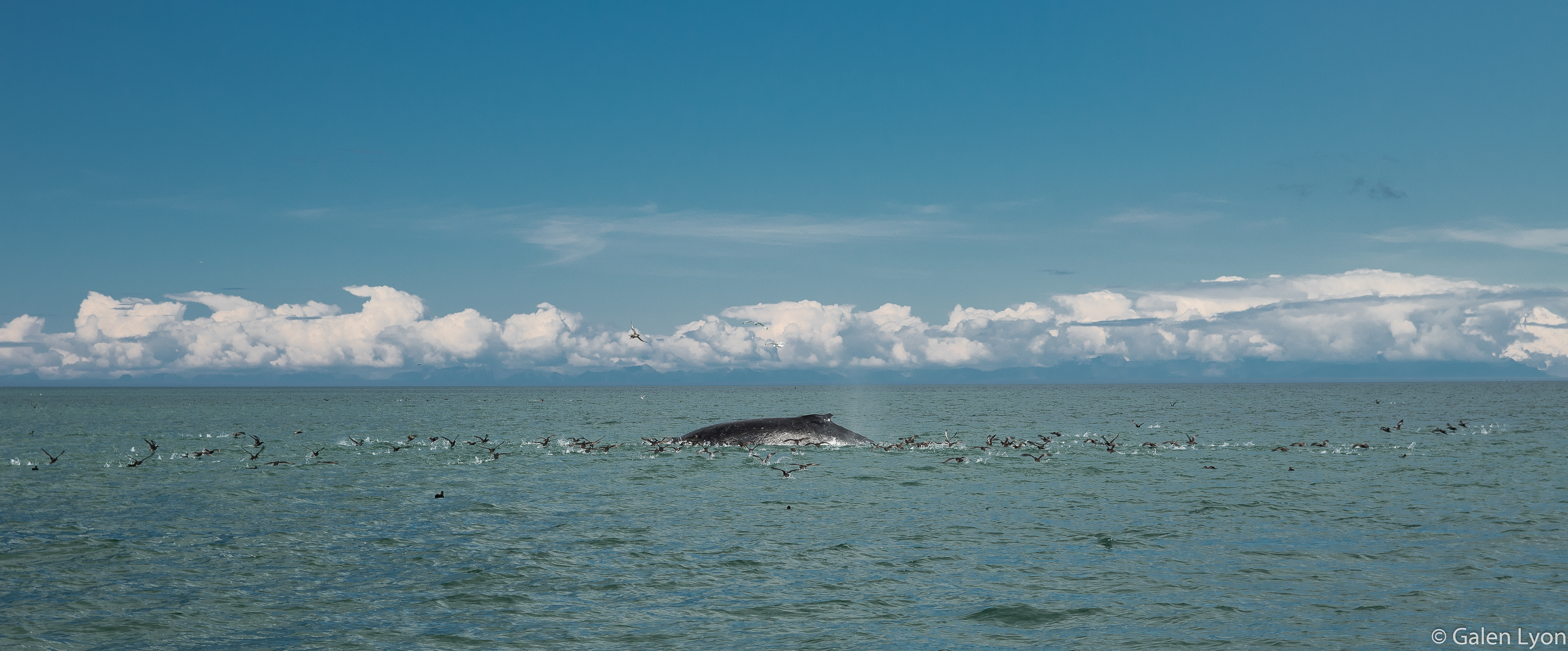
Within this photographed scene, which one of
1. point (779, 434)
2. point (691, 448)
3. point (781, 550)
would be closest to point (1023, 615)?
point (781, 550)

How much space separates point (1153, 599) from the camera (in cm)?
1405

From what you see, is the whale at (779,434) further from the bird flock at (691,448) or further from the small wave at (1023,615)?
the small wave at (1023,615)

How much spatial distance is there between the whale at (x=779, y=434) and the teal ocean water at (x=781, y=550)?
1045 mm

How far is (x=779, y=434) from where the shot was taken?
39.4 meters

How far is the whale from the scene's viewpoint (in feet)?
128

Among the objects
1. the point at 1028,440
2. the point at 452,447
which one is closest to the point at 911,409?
the point at 1028,440

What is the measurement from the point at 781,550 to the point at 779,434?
21.7m

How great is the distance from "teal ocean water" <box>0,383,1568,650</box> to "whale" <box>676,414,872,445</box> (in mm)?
1045

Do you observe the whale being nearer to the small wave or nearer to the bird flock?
the bird flock

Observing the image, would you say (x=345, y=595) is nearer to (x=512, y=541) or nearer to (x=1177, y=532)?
(x=512, y=541)

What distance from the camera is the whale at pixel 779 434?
1539 inches

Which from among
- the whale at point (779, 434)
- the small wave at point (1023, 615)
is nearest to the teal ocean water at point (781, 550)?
the small wave at point (1023, 615)

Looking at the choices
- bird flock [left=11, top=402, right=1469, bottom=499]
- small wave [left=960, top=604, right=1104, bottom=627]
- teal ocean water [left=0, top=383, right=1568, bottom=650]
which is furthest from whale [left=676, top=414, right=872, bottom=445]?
small wave [left=960, top=604, right=1104, bottom=627]

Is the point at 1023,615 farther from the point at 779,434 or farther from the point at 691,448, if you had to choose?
the point at 691,448
